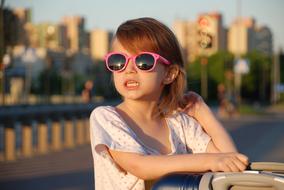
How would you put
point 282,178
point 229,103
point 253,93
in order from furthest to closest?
point 253,93 < point 229,103 < point 282,178

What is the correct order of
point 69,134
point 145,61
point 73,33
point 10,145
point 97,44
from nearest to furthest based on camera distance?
point 145,61 → point 10,145 → point 69,134 → point 73,33 → point 97,44

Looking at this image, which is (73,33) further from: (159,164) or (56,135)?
(159,164)

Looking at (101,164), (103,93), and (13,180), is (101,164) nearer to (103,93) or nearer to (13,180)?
(13,180)

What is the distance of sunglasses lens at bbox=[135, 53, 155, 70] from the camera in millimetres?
2729

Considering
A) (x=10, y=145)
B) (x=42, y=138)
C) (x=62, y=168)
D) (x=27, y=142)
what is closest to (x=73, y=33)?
(x=42, y=138)

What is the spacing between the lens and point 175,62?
9.53 ft

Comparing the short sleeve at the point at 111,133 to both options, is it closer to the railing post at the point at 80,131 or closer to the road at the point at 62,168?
the road at the point at 62,168

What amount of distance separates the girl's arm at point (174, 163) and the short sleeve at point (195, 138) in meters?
0.35

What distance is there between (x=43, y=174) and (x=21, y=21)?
46.0 ft

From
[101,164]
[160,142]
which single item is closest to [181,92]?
[160,142]

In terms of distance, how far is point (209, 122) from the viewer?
2996 millimetres

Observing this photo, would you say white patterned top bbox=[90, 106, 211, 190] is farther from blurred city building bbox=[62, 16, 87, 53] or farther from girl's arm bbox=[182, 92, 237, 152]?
blurred city building bbox=[62, 16, 87, 53]

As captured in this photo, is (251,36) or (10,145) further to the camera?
(251,36)

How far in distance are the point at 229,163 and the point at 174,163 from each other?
0.20 m
